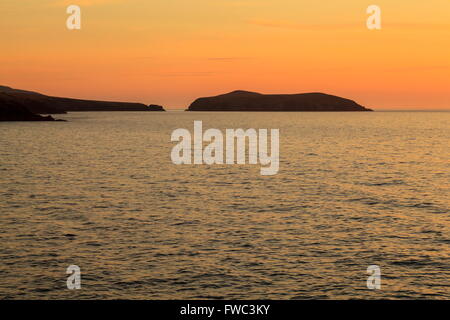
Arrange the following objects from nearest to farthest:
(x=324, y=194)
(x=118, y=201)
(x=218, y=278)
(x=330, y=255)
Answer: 1. (x=218, y=278)
2. (x=330, y=255)
3. (x=118, y=201)
4. (x=324, y=194)

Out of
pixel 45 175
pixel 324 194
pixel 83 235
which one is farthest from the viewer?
pixel 45 175

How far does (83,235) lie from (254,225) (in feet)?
35.2

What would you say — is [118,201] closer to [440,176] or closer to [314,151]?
[440,176]

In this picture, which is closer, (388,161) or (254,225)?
(254,225)

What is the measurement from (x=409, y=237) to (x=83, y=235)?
1924 cm

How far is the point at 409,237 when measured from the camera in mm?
31234

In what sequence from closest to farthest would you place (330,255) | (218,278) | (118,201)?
(218,278)
(330,255)
(118,201)

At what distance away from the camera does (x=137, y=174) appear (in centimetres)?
6253

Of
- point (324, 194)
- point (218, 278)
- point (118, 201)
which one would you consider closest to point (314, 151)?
point (324, 194)

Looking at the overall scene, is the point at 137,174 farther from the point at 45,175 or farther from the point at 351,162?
the point at 351,162

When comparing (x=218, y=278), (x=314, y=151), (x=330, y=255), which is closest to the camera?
(x=218, y=278)
